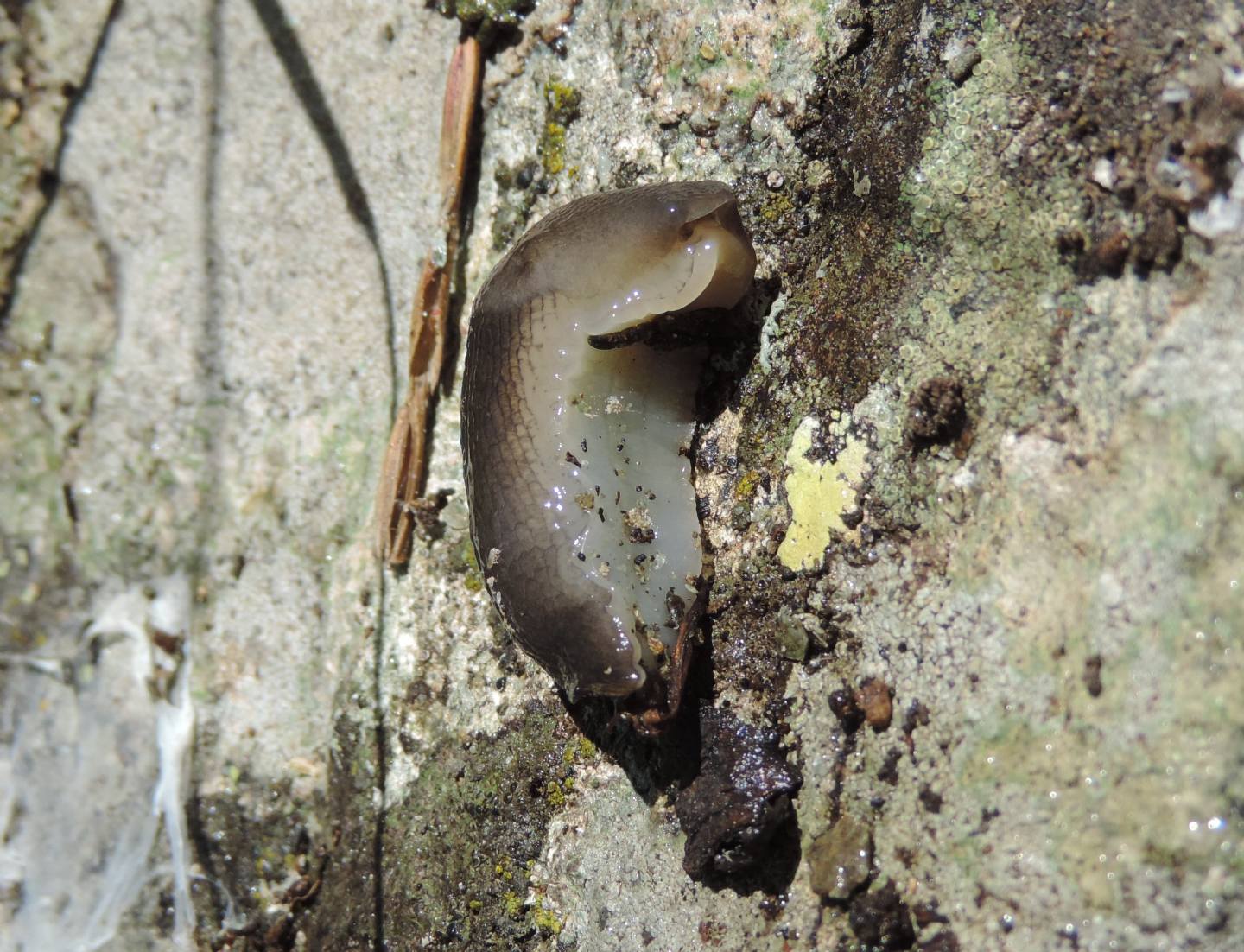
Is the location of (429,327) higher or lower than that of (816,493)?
higher

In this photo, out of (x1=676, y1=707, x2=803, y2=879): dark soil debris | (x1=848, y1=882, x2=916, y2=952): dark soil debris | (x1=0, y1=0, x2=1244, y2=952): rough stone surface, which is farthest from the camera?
(x1=676, y1=707, x2=803, y2=879): dark soil debris

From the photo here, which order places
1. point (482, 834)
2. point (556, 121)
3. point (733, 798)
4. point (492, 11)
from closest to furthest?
point (733, 798), point (482, 834), point (556, 121), point (492, 11)

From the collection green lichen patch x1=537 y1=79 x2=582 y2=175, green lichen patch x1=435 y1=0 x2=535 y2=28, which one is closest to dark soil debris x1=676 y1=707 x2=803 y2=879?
green lichen patch x1=537 y1=79 x2=582 y2=175

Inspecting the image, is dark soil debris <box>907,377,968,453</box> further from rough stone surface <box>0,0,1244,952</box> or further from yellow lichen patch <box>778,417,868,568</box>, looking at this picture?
yellow lichen patch <box>778,417,868,568</box>

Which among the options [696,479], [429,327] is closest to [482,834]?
[696,479]

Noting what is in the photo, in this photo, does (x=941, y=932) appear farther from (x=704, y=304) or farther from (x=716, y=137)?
(x=716, y=137)

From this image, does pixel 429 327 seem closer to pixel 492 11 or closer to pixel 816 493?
pixel 492 11

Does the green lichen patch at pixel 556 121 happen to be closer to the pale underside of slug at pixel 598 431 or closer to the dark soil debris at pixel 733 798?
the pale underside of slug at pixel 598 431

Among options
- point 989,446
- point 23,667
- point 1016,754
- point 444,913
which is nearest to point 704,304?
point 989,446
